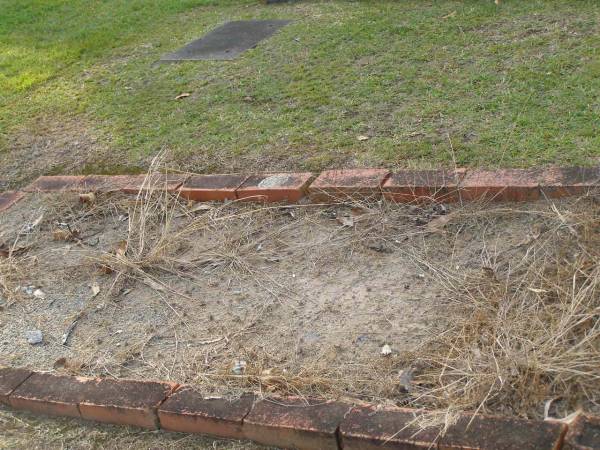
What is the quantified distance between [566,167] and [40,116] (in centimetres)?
359

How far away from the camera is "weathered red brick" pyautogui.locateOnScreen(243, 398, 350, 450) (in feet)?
8.10

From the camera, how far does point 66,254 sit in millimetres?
3812

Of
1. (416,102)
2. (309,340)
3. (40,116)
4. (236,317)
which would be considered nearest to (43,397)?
(236,317)

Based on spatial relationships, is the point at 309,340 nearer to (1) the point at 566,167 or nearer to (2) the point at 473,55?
(1) the point at 566,167

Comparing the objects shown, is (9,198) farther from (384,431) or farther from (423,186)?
(384,431)

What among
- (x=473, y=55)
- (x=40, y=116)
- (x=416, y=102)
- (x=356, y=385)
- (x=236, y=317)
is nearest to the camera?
(x=356, y=385)

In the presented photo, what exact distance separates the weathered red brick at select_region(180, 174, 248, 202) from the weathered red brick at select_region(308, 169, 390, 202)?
0.40 metres

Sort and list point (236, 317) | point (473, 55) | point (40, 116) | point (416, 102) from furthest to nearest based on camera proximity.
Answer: point (40, 116)
point (473, 55)
point (416, 102)
point (236, 317)

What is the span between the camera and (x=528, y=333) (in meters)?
2.64

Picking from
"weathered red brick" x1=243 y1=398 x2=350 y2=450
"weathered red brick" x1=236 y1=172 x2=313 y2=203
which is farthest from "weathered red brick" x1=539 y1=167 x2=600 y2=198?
"weathered red brick" x1=243 y1=398 x2=350 y2=450

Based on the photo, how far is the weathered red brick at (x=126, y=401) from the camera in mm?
2703

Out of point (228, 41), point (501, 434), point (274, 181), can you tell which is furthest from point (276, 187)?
point (228, 41)

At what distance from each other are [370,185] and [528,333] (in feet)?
4.08

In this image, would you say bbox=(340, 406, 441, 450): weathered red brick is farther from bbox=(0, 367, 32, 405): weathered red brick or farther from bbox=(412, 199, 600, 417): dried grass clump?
bbox=(0, 367, 32, 405): weathered red brick
